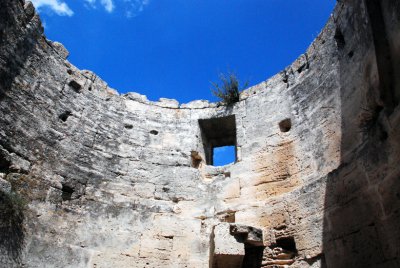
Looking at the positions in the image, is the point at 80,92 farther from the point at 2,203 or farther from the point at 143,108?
the point at 2,203

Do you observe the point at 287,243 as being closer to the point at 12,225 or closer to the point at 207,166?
the point at 207,166

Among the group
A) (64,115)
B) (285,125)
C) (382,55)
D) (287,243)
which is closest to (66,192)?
(64,115)

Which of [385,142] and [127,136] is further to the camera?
[127,136]

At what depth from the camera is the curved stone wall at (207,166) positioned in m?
4.68

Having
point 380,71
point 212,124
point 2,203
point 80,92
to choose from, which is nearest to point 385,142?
point 380,71

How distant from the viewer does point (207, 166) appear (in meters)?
7.69

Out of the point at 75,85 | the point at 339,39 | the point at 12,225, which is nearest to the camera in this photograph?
the point at 12,225

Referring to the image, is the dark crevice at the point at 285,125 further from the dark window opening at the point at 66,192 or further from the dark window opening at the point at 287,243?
the dark window opening at the point at 66,192

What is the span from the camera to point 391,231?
4074 mm

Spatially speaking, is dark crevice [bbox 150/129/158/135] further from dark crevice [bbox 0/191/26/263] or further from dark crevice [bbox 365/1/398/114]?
dark crevice [bbox 365/1/398/114]

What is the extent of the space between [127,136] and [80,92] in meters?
1.31

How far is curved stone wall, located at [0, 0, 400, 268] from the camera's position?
4.68 m

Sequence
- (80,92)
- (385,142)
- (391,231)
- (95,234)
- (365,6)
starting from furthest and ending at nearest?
(80,92) → (95,234) → (365,6) → (385,142) → (391,231)

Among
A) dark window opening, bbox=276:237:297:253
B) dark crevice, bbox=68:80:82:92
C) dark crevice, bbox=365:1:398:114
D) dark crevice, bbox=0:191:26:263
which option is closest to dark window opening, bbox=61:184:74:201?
dark crevice, bbox=0:191:26:263
